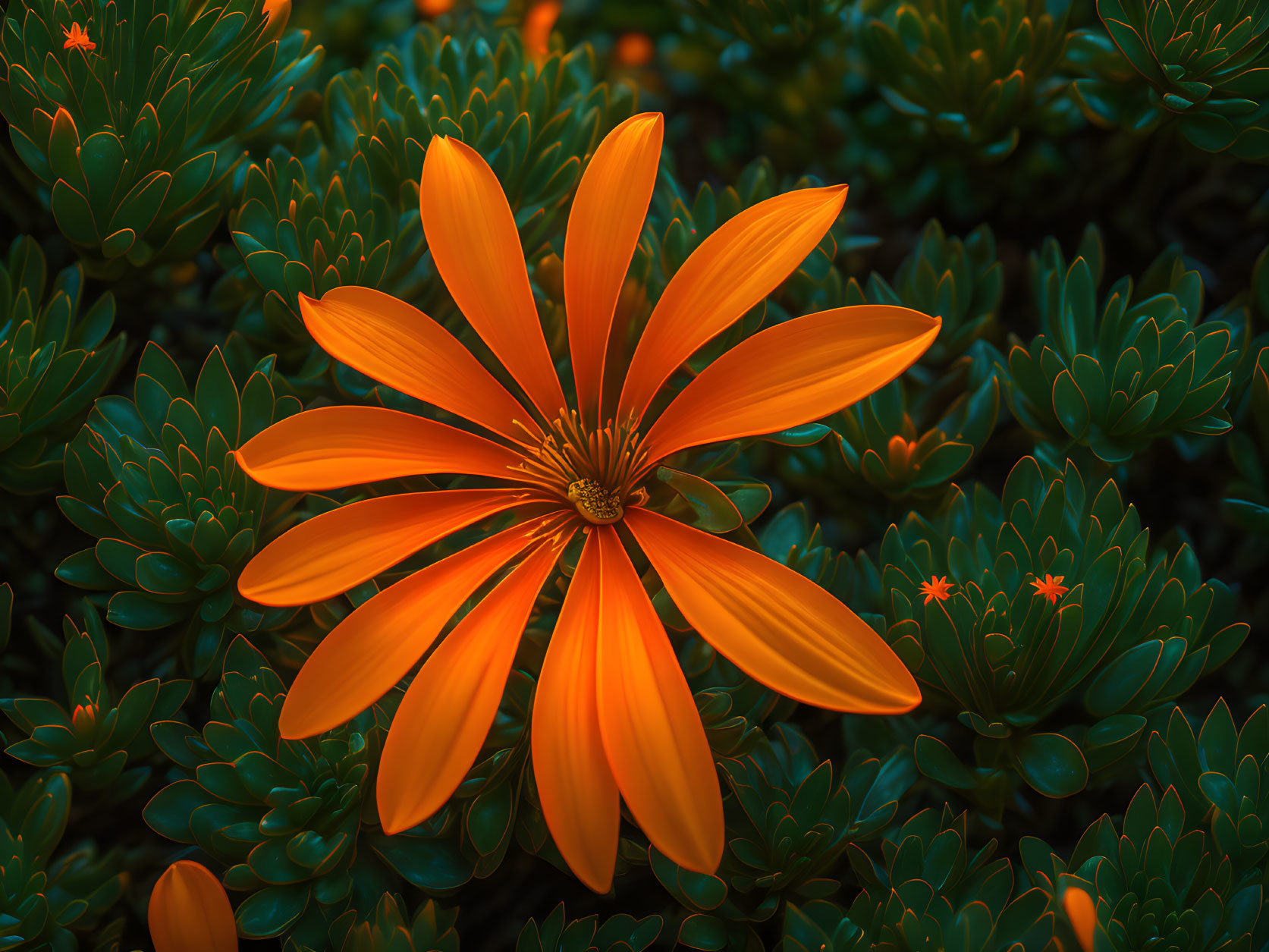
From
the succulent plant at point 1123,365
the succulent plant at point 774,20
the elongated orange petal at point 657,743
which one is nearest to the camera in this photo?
the elongated orange petal at point 657,743

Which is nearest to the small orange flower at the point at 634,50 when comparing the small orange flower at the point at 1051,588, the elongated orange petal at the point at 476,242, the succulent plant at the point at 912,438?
the elongated orange petal at the point at 476,242

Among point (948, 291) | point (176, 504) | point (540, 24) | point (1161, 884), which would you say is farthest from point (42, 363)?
point (1161, 884)

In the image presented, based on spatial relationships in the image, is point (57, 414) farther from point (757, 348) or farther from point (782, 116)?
point (782, 116)

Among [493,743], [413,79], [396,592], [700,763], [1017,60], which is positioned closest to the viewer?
[700,763]

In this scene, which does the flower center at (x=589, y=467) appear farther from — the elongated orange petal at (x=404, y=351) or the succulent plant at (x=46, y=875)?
the succulent plant at (x=46, y=875)

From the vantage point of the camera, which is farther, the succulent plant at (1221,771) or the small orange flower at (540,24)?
the small orange flower at (540,24)

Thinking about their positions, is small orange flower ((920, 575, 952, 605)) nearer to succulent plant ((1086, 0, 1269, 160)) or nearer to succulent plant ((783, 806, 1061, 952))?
succulent plant ((783, 806, 1061, 952))

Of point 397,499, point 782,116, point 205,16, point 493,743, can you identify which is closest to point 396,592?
point 397,499
